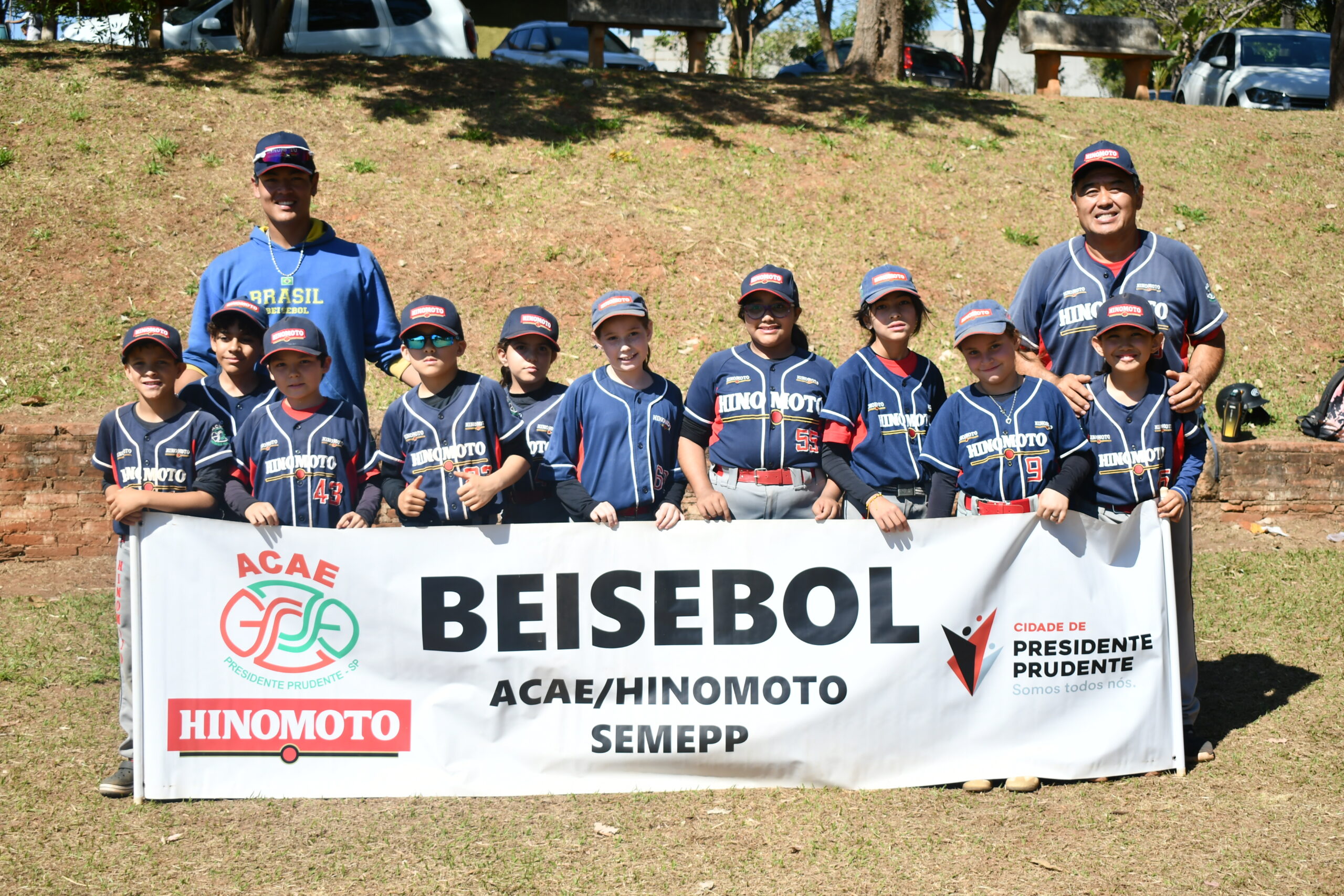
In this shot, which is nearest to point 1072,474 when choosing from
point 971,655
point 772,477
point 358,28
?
point 971,655

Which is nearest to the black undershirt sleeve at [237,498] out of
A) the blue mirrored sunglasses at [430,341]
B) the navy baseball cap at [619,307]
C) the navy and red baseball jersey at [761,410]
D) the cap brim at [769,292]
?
the blue mirrored sunglasses at [430,341]

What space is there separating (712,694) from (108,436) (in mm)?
2542

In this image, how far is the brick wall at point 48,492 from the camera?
299 inches

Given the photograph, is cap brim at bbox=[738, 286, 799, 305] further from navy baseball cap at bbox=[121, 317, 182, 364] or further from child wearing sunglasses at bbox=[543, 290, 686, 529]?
navy baseball cap at bbox=[121, 317, 182, 364]

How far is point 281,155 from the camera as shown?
4.75 metres

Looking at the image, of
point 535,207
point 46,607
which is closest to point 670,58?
point 535,207

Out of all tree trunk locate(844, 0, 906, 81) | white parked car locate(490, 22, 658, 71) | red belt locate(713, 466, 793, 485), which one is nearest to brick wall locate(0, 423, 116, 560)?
red belt locate(713, 466, 793, 485)

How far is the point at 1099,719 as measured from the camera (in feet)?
14.4

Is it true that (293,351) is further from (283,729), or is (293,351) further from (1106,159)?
(1106,159)

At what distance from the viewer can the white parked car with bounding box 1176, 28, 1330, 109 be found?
54.5ft

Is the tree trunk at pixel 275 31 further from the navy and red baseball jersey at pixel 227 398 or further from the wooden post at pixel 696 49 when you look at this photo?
the navy and red baseball jersey at pixel 227 398

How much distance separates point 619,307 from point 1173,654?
258 cm

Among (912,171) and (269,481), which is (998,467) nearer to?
(269,481)

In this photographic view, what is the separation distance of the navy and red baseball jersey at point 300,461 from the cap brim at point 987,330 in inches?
95.2
